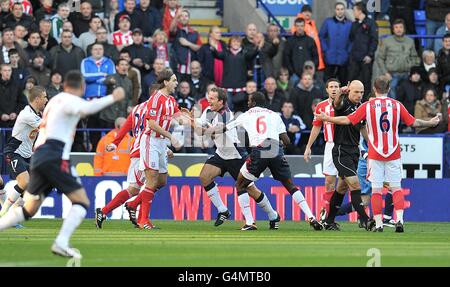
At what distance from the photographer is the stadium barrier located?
23.6 m

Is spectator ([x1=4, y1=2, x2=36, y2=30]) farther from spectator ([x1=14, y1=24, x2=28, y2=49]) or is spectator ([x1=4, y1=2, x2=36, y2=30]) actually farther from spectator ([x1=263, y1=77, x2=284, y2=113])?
spectator ([x1=263, y1=77, x2=284, y2=113])

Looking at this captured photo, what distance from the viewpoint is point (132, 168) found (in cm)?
2003

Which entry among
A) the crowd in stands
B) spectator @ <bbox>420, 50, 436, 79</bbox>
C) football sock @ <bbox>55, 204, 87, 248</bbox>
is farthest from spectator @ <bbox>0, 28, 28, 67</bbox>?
football sock @ <bbox>55, 204, 87, 248</bbox>

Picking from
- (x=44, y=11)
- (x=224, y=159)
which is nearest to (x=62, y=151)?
(x=224, y=159)

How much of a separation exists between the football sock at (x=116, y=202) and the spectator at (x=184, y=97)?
18.3 feet

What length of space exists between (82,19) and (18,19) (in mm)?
1534

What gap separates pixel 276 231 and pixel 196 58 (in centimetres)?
831

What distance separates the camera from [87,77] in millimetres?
24703

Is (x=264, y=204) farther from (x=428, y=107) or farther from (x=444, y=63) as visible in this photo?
(x=444, y=63)

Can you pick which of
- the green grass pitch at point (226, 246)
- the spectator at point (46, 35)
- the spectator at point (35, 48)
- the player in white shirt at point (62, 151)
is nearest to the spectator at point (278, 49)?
the spectator at point (46, 35)

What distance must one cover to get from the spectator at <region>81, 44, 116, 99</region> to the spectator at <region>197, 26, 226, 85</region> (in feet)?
7.78

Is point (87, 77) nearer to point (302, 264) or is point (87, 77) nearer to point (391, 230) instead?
point (391, 230)

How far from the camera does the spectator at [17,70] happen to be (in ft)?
79.2
